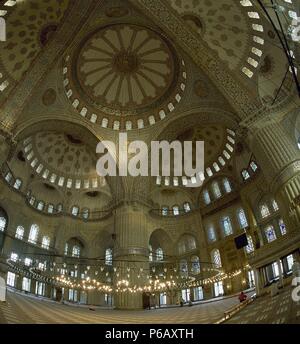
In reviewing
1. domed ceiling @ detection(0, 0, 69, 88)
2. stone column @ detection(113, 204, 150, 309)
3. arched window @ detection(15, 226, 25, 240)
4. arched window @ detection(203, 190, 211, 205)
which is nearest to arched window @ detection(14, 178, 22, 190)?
arched window @ detection(15, 226, 25, 240)

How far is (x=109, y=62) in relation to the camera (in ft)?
91.1

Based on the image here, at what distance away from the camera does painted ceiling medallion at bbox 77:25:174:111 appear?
84.8 ft

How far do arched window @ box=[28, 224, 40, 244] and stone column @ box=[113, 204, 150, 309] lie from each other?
301 inches

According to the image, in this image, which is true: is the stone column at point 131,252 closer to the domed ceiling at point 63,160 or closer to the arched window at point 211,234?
the domed ceiling at point 63,160

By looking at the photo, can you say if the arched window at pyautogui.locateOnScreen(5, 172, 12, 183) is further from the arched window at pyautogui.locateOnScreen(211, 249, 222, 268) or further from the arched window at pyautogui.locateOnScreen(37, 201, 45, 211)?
the arched window at pyautogui.locateOnScreen(211, 249, 222, 268)

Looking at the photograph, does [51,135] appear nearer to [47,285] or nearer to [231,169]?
[47,285]

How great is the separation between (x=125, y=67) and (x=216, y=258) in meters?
18.6

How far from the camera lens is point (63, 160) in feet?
103

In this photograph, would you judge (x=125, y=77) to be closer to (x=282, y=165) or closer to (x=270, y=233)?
(x=282, y=165)

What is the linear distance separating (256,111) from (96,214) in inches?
727

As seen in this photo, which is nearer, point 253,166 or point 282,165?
point 282,165

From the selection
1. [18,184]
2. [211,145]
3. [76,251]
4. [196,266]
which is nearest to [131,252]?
[196,266]

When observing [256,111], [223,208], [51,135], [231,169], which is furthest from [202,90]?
[51,135]

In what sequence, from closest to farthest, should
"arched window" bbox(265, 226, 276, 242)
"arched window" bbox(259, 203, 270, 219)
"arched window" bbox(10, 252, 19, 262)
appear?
1. "arched window" bbox(265, 226, 276, 242)
2. "arched window" bbox(10, 252, 19, 262)
3. "arched window" bbox(259, 203, 270, 219)
